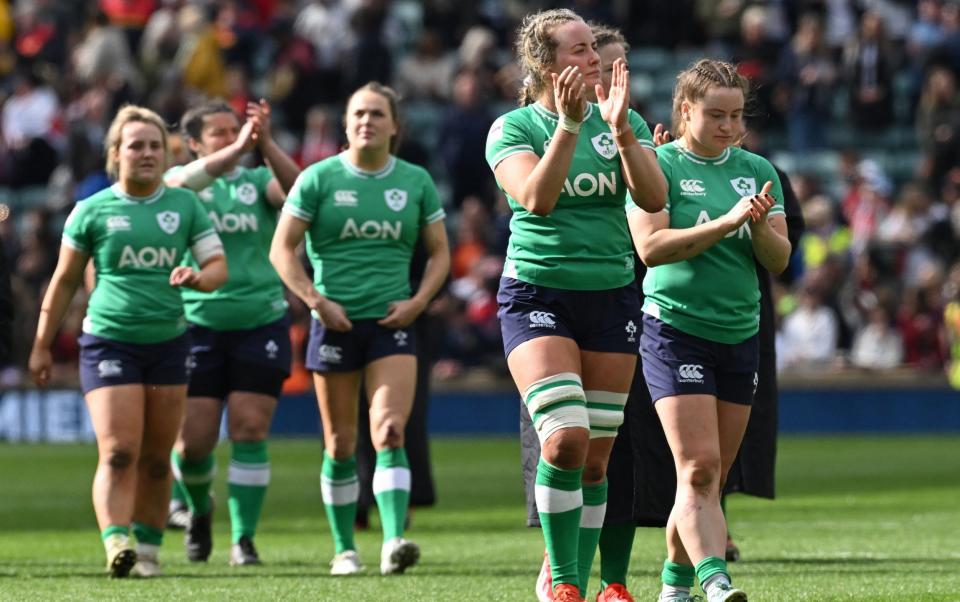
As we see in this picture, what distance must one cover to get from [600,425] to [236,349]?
11.7 feet

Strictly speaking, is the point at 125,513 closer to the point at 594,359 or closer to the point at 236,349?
the point at 236,349

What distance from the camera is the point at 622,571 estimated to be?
8.16 m

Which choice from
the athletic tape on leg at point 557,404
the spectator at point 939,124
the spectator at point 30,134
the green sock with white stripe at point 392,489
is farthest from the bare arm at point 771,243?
the spectator at point 30,134

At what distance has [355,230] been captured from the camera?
401 inches

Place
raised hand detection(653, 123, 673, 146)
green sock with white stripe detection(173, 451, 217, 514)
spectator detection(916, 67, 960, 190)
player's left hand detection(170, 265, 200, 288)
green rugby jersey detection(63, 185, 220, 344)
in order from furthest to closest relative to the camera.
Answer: spectator detection(916, 67, 960, 190), green sock with white stripe detection(173, 451, 217, 514), green rugby jersey detection(63, 185, 220, 344), player's left hand detection(170, 265, 200, 288), raised hand detection(653, 123, 673, 146)

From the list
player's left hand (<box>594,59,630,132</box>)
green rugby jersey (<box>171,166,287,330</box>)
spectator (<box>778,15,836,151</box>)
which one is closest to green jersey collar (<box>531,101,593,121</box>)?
player's left hand (<box>594,59,630,132</box>)

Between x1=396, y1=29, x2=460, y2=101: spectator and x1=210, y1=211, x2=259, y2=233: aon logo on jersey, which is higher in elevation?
x1=396, y1=29, x2=460, y2=101: spectator

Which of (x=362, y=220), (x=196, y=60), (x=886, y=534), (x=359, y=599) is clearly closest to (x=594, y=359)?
(x=359, y=599)

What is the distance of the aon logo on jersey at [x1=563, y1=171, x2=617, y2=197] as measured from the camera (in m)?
7.62

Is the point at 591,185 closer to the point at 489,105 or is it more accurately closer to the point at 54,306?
the point at 54,306

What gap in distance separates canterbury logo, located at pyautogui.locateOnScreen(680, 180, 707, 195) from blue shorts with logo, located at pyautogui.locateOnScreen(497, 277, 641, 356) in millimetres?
474

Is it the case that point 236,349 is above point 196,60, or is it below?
below

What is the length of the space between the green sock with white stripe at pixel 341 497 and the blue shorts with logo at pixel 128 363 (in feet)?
2.98

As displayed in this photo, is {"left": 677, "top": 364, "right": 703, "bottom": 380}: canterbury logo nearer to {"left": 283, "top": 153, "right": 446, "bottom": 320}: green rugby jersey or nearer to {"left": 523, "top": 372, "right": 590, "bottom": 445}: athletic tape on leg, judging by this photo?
{"left": 523, "top": 372, "right": 590, "bottom": 445}: athletic tape on leg
